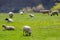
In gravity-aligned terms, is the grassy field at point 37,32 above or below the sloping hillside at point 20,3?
below

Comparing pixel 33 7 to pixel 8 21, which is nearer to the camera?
pixel 8 21

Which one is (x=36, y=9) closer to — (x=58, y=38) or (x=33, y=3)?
(x=33, y=3)

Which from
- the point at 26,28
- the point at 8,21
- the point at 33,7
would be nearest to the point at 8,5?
the point at 33,7

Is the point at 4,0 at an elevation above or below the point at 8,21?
above

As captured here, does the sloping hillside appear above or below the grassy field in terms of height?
above

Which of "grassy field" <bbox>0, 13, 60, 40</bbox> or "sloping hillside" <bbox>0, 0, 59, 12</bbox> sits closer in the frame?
"grassy field" <bbox>0, 13, 60, 40</bbox>

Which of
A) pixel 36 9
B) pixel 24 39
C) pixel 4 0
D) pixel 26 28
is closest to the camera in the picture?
pixel 24 39

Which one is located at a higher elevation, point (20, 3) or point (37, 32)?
point (20, 3)

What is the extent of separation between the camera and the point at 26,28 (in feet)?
72.5

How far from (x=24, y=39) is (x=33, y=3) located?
8204cm

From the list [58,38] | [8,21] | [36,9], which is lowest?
[58,38]

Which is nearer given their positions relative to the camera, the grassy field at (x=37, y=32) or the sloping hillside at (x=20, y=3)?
the grassy field at (x=37, y=32)

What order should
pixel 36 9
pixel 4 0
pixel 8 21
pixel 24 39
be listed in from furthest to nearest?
1. pixel 4 0
2. pixel 36 9
3. pixel 8 21
4. pixel 24 39

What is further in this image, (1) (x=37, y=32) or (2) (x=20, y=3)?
(2) (x=20, y=3)
